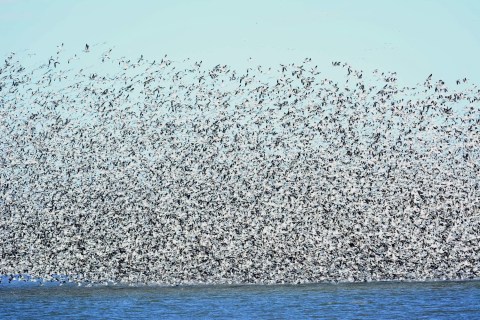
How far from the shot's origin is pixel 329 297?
2122 inches

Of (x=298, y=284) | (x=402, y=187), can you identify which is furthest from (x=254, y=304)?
(x=402, y=187)

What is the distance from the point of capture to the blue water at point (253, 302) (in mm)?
46531

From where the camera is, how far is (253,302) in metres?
51.6

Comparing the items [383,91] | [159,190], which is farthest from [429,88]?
[159,190]

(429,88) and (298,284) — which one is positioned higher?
(429,88)

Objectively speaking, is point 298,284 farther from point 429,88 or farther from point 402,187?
point 429,88

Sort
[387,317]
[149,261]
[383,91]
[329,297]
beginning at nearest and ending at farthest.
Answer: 1. [387,317]
2. [329,297]
3. [383,91]
4. [149,261]

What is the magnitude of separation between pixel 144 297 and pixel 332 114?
20529mm

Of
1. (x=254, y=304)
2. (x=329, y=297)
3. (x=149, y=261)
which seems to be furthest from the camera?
(x=149, y=261)

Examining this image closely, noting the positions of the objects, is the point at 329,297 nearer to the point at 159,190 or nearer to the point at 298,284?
the point at 298,284

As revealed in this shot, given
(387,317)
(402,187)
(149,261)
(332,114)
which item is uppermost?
(332,114)

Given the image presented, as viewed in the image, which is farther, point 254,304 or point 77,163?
point 77,163

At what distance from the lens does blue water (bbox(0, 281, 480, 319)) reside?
4653cm

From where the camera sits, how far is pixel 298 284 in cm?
6334
